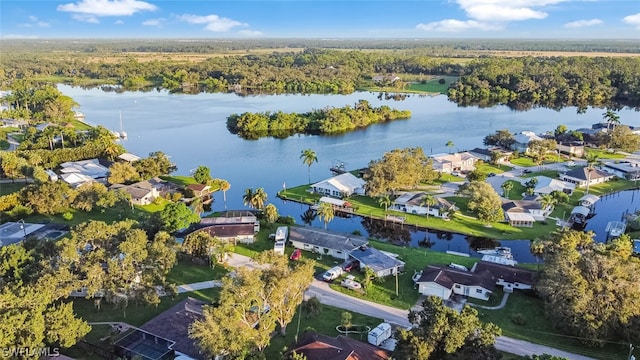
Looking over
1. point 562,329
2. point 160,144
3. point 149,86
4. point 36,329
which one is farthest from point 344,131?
point 149,86

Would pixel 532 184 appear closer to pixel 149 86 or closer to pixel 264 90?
pixel 264 90

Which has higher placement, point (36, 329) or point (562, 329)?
point (36, 329)

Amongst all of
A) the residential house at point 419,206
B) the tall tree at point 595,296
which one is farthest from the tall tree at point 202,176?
the tall tree at point 595,296

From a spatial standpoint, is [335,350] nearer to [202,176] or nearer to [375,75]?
[202,176]

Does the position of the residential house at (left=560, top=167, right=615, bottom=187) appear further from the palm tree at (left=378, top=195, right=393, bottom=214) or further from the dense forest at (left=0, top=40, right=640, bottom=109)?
the dense forest at (left=0, top=40, right=640, bottom=109)

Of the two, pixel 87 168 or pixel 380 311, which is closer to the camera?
pixel 380 311

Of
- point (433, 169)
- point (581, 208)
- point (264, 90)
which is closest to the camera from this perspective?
point (581, 208)

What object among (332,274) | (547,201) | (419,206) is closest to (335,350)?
(332,274)
